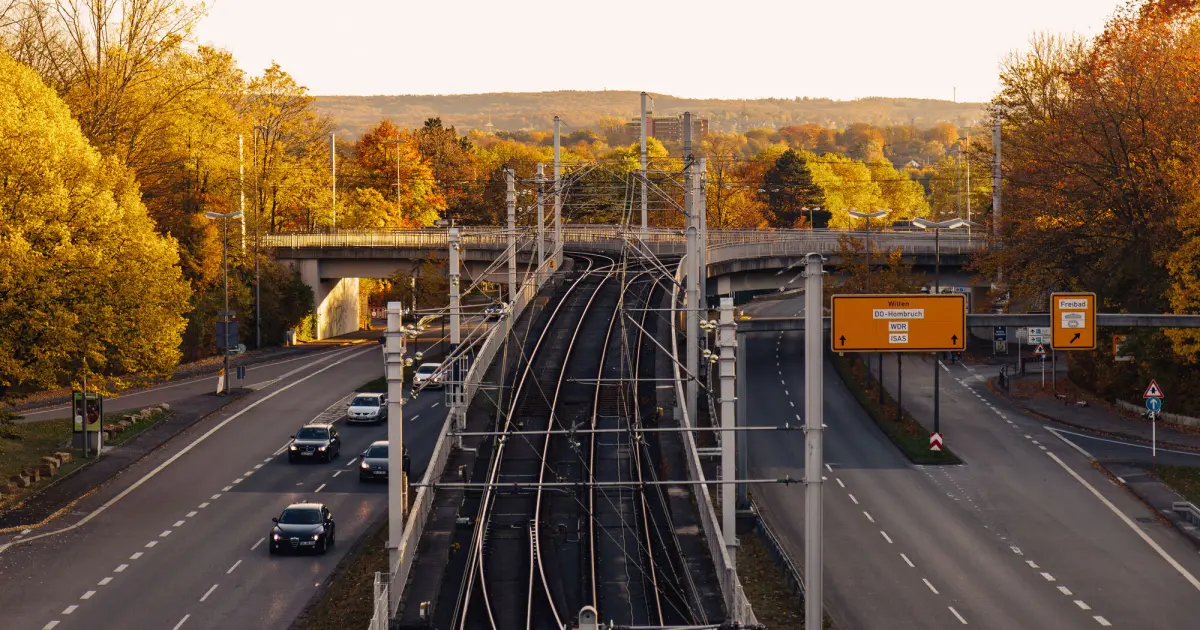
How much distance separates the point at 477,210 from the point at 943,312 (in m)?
92.7

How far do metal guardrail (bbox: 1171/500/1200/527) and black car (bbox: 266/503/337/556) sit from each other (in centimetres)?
2411

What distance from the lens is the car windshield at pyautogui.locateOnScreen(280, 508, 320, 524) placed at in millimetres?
31344

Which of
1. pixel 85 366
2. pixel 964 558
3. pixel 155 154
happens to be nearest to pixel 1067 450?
pixel 964 558

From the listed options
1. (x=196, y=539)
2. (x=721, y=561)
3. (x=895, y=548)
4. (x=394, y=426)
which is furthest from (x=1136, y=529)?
(x=196, y=539)

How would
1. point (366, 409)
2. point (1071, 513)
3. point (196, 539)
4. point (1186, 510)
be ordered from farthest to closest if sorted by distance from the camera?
point (366, 409) → point (1071, 513) → point (1186, 510) → point (196, 539)

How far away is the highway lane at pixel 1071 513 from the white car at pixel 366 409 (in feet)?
72.8

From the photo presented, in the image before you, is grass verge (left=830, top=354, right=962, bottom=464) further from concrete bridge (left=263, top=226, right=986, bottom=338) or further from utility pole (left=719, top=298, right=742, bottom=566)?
utility pole (left=719, top=298, right=742, bottom=566)

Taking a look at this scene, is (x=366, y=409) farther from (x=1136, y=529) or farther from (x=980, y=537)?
(x=1136, y=529)

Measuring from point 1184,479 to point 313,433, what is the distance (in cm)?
2915

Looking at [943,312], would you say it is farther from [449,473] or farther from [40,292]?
[40,292]

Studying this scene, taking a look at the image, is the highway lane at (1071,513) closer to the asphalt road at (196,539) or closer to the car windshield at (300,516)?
the asphalt road at (196,539)

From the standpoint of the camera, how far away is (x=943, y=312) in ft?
80.6

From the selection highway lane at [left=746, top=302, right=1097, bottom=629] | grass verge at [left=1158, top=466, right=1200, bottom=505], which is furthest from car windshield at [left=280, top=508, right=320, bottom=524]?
grass verge at [left=1158, top=466, right=1200, bottom=505]

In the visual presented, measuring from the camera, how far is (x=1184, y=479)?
39969mm
